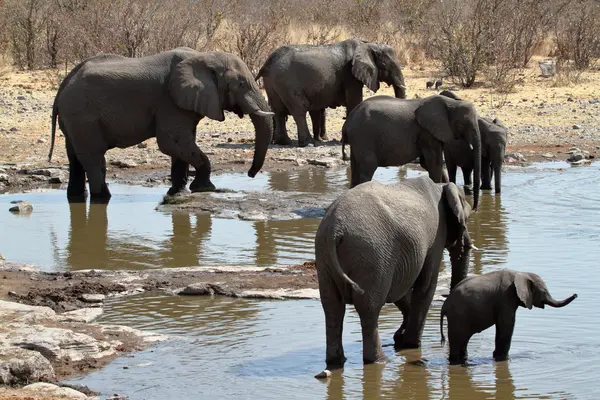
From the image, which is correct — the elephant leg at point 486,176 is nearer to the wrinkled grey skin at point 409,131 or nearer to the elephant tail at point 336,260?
the wrinkled grey skin at point 409,131

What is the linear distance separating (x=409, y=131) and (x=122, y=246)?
381cm

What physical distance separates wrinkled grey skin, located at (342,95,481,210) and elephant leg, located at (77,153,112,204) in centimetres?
344

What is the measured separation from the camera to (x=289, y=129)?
73.4 ft

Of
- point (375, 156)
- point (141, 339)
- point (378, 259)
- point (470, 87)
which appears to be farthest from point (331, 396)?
point (470, 87)

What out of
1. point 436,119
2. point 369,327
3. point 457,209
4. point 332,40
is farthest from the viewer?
point 332,40

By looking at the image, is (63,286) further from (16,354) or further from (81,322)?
(16,354)

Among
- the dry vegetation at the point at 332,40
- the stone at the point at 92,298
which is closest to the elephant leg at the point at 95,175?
the dry vegetation at the point at 332,40

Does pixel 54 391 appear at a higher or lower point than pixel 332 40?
lower

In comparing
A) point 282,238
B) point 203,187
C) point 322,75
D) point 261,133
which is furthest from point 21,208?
point 322,75

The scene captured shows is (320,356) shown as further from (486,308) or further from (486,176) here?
(486,176)

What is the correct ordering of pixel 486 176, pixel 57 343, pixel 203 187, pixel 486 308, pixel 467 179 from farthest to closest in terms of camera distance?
pixel 486 176, pixel 467 179, pixel 203 187, pixel 486 308, pixel 57 343

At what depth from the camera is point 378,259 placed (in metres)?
7.41

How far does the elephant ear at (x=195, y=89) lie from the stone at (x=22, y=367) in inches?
311

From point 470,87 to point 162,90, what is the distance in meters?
11.9
